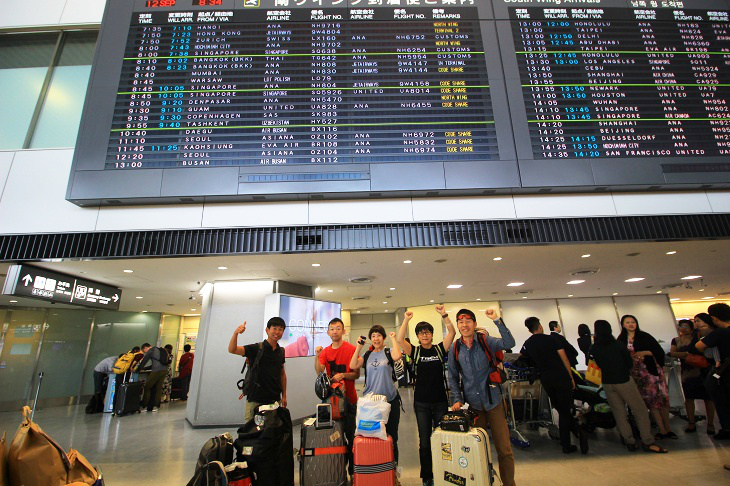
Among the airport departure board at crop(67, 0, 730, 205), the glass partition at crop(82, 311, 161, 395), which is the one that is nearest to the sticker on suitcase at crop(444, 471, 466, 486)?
the airport departure board at crop(67, 0, 730, 205)

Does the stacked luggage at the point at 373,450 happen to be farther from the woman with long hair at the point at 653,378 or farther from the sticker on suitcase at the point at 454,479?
the woman with long hair at the point at 653,378

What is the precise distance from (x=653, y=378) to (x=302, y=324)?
556 cm

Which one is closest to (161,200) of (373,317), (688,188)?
(688,188)

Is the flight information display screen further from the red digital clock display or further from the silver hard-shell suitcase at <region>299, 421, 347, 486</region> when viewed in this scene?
the red digital clock display

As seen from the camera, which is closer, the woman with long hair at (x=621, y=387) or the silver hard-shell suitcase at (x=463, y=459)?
the silver hard-shell suitcase at (x=463, y=459)

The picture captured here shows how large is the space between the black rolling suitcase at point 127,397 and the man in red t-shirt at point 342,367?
7.05m

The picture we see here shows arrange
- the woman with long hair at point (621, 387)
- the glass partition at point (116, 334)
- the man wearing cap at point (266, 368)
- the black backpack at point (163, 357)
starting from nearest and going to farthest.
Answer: the man wearing cap at point (266, 368) → the woman with long hair at point (621, 387) → the black backpack at point (163, 357) → the glass partition at point (116, 334)

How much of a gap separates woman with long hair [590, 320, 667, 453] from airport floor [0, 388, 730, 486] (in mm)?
192

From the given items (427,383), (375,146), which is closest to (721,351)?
(427,383)

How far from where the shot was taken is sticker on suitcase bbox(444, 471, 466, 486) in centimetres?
249

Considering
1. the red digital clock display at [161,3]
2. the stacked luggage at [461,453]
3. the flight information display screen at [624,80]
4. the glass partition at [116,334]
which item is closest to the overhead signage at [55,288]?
the red digital clock display at [161,3]

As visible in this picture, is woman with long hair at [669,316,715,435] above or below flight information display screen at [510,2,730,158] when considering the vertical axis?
below

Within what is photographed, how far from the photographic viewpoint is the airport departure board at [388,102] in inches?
166

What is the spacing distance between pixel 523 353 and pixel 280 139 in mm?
4733
